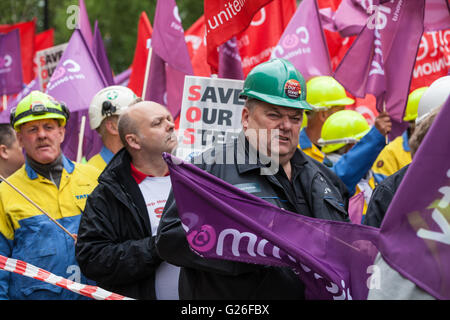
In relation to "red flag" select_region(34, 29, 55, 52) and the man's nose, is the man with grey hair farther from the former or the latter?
"red flag" select_region(34, 29, 55, 52)

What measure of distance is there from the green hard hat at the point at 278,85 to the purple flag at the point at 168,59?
431 centimetres

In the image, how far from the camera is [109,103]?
6.69 metres

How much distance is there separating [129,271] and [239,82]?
1.94 meters

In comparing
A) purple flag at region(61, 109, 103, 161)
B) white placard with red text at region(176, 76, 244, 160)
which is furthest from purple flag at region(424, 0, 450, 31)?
purple flag at region(61, 109, 103, 161)

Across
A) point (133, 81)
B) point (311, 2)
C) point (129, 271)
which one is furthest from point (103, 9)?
point (129, 271)

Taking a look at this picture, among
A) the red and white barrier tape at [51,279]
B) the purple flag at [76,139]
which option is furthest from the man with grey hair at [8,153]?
the red and white barrier tape at [51,279]

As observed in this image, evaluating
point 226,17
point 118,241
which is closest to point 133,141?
point 118,241

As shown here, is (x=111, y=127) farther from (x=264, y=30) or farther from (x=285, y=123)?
(x=285, y=123)

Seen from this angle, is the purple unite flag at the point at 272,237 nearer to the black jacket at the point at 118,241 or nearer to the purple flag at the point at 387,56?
the black jacket at the point at 118,241

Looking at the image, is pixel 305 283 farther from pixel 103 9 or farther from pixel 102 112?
pixel 103 9

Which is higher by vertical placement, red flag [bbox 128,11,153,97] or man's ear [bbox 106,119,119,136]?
red flag [bbox 128,11,153,97]

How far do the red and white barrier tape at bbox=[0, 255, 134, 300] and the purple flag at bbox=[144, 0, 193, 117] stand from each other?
3.94 metres

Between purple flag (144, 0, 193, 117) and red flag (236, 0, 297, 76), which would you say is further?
red flag (236, 0, 297, 76)

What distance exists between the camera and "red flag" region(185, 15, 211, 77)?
31.8ft
